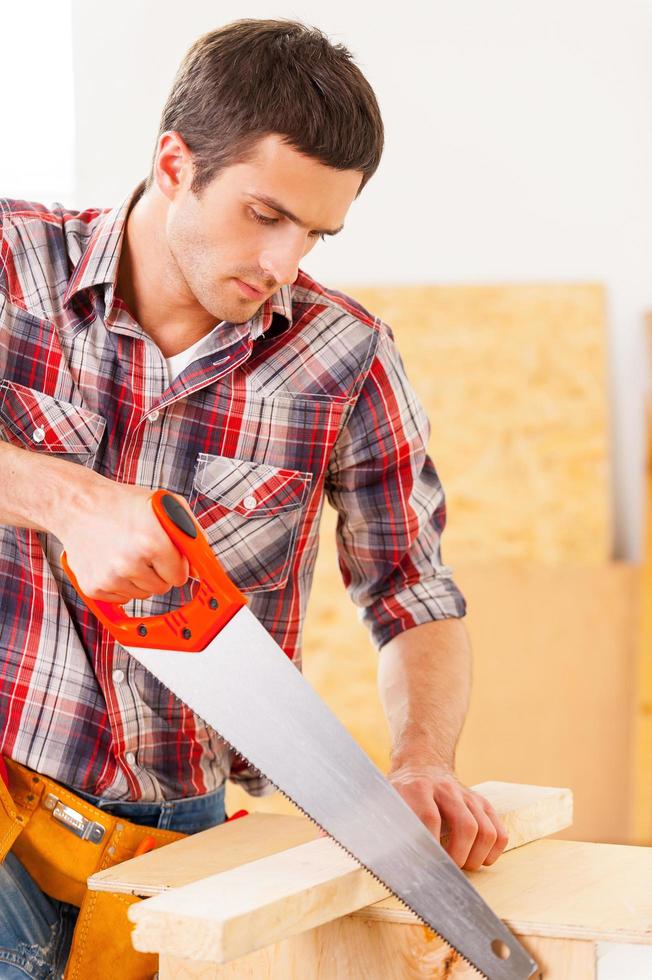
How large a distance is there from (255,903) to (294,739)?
0.88 ft

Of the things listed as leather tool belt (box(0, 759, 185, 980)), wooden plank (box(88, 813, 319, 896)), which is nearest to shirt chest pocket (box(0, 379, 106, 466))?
leather tool belt (box(0, 759, 185, 980))

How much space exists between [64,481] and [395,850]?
65cm

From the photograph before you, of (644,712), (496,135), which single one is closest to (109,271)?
(644,712)

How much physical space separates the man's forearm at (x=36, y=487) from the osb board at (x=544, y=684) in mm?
3840

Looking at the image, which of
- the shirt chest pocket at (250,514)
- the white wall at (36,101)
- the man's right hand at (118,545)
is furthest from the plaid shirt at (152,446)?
the white wall at (36,101)

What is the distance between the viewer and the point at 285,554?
6.46 ft

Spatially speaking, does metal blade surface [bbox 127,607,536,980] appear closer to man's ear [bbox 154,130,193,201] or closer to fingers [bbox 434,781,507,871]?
fingers [bbox 434,781,507,871]

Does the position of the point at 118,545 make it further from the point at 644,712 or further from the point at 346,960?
the point at 644,712

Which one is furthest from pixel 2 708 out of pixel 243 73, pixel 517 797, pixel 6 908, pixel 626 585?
pixel 626 585

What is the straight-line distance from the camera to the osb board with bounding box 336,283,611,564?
18.3ft

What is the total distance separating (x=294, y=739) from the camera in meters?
1.54

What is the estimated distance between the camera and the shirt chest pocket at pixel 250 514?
187cm

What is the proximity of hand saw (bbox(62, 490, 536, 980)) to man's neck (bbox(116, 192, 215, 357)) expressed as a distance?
54cm

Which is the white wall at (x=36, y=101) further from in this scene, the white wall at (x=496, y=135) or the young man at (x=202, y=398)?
the young man at (x=202, y=398)
